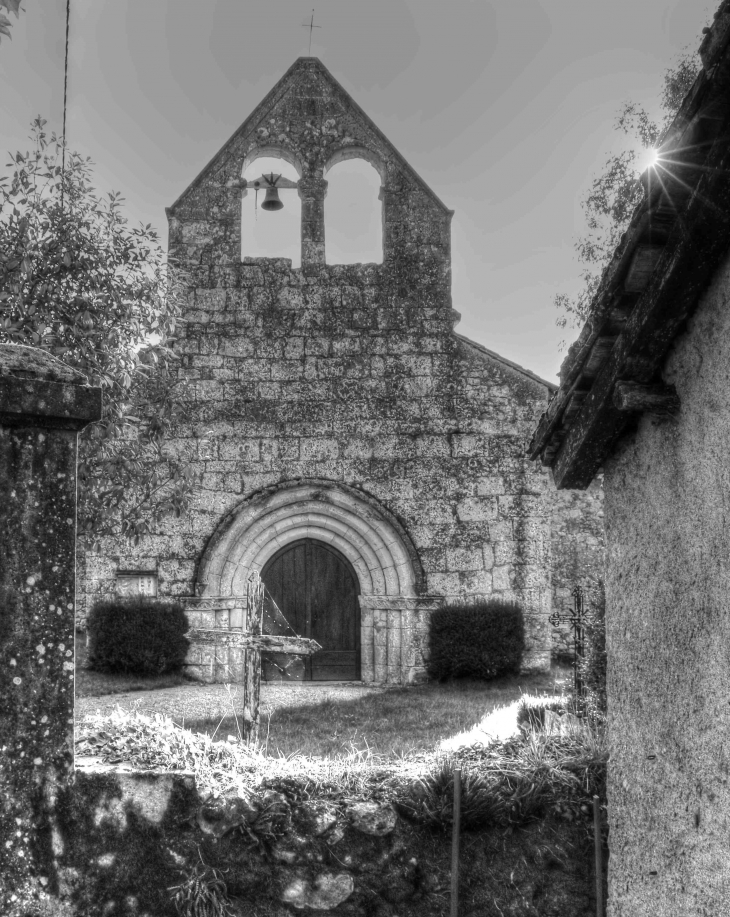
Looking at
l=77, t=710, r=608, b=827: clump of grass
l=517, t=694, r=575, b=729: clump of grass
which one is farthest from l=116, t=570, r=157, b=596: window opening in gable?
l=77, t=710, r=608, b=827: clump of grass

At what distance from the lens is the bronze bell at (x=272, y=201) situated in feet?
37.0

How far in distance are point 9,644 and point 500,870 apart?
2095mm

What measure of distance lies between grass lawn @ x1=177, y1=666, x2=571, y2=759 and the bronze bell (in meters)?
5.92

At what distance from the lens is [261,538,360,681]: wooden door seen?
37.0 ft

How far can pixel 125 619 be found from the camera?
417 inches

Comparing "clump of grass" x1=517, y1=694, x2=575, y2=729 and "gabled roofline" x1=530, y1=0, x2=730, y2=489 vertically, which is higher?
"gabled roofline" x1=530, y1=0, x2=730, y2=489

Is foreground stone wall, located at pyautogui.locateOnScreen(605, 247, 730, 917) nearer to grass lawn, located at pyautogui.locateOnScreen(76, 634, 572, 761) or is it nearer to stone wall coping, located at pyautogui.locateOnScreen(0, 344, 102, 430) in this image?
Answer: stone wall coping, located at pyautogui.locateOnScreen(0, 344, 102, 430)

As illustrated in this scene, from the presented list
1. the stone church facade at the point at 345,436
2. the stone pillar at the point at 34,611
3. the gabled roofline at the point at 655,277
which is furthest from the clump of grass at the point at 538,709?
the stone church facade at the point at 345,436

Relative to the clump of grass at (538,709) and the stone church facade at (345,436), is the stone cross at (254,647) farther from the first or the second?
the stone church facade at (345,436)

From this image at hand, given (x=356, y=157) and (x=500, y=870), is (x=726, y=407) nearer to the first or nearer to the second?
(x=500, y=870)

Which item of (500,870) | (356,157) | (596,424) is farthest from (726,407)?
(356,157)

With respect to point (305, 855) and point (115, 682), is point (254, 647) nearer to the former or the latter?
point (305, 855)

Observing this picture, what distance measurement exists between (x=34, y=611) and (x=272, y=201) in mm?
9454

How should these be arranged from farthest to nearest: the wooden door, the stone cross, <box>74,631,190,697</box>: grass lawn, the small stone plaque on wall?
the wooden door, the small stone plaque on wall, <box>74,631,190,697</box>: grass lawn, the stone cross
